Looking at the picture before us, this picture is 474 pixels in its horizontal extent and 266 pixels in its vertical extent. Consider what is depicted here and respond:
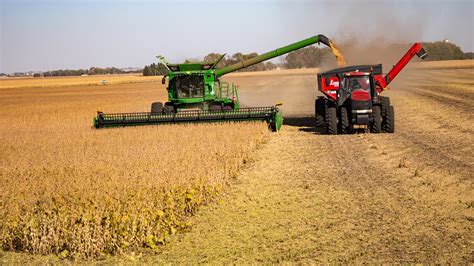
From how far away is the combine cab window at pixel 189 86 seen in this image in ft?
69.2

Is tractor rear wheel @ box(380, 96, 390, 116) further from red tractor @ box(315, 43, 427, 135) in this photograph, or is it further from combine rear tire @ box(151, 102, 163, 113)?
combine rear tire @ box(151, 102, 163, 113)

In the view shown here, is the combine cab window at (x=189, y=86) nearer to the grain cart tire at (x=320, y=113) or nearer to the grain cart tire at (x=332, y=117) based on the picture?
the grain cart tire at (x=320, y=113)

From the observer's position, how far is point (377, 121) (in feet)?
55.9

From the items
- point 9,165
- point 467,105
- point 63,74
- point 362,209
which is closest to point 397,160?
point 362,209

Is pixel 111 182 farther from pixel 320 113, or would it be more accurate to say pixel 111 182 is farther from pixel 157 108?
pixel 157 108

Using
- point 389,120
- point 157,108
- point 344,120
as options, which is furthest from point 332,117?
point 157,108

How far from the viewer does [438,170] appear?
11.6m

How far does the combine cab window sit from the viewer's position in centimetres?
2109

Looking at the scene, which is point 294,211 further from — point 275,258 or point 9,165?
point 9,165

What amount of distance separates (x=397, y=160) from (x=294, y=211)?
15.6 ft

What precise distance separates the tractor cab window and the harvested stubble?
2.83 meters

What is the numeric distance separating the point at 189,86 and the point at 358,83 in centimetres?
630

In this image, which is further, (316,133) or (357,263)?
(316,133)

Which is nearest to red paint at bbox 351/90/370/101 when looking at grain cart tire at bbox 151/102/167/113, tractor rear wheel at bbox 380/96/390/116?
tractor rear wheel at bbox 380/96/390/116
